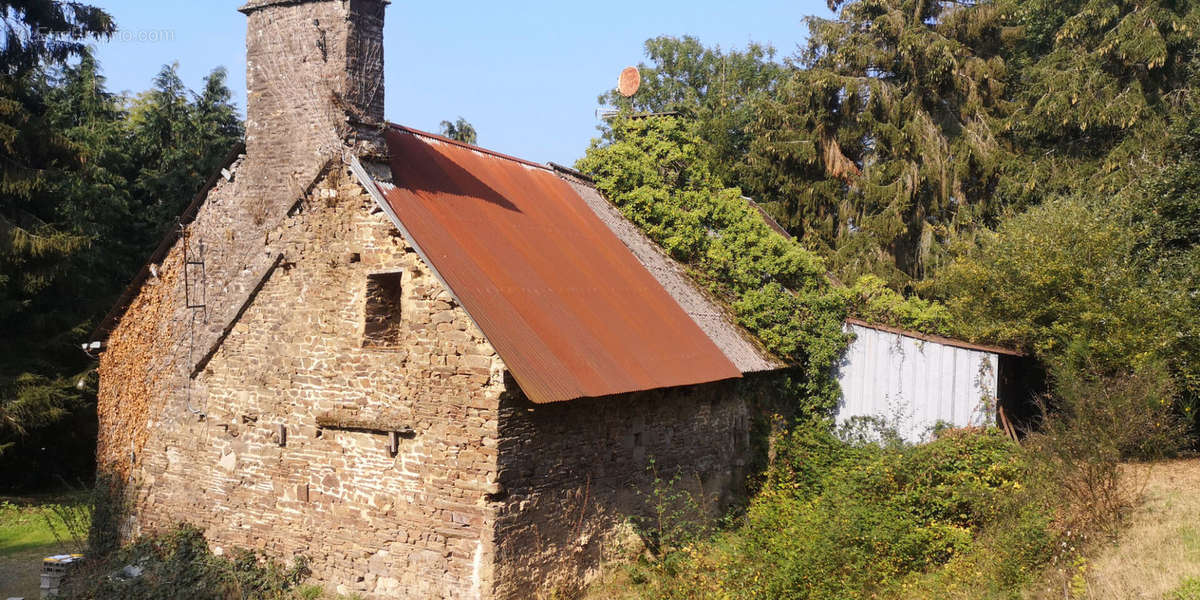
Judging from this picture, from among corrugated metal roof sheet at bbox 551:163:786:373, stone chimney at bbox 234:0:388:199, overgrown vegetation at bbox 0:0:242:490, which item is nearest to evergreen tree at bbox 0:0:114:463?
overgrown vegetation at bbox 0:0:242:490

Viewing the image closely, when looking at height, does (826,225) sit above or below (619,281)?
above

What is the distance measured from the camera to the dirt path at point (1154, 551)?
28.9ft

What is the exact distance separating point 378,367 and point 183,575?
420 centimetres

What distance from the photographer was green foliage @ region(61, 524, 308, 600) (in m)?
10.5

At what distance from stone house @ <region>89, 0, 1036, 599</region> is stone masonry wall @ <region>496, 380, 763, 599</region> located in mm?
32

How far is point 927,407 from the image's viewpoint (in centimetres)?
1395

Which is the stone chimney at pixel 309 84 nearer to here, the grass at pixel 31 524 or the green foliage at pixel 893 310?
the grass at pixel 31 524

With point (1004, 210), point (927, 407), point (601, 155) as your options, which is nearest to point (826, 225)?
point (1004, 210)

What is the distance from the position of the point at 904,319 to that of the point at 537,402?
855cm

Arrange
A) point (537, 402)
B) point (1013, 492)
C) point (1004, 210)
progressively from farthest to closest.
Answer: point (1004, 210) < point (1013, 492) < point (537, 402)

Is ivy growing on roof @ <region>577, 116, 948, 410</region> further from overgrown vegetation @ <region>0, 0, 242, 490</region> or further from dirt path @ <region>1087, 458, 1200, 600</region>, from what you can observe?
overgrown vegetation @ <region>0, 0, 242, 490</region>

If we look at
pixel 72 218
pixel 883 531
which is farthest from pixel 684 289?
pixel 72 218

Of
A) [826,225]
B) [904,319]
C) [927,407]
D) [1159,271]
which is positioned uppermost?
[826,225]

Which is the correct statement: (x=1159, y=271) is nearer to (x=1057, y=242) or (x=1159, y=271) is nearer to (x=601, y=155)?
(x=1057, y=242)
